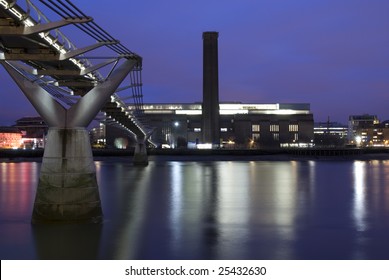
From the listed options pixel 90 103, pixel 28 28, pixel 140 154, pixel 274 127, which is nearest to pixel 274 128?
pixel 274 127

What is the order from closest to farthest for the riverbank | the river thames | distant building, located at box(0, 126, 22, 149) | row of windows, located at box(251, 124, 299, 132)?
the river thames → the riverbank → row of windows, located at box(251, 124, 299, 132) → distant building, located at box(0, 126, 22, 149)

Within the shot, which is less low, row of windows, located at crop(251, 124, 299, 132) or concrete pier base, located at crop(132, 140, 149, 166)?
row of windows, located at crop(251, 124, 299, 132)

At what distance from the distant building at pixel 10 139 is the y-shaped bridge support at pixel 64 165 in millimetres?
171794

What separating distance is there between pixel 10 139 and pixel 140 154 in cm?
12128

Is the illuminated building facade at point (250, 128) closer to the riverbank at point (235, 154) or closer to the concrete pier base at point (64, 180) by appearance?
the riverbank at point (235, 154)

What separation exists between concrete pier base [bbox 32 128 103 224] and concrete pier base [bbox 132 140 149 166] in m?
62.4

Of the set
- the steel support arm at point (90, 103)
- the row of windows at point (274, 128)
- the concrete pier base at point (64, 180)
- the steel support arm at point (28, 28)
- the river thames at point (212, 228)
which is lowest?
the river thames at point (212, 228)

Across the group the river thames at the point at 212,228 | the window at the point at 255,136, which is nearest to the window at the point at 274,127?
the window at the point at 255,136

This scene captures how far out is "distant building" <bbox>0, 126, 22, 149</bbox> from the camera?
611 ft

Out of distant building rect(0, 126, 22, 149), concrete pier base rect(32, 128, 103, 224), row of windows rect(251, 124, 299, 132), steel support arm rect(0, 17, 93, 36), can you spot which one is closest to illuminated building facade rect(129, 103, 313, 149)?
row of windows rect(251, 124, 299, 132)

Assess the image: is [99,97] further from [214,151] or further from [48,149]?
[214,151]

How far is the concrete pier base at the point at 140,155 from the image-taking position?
277 feet

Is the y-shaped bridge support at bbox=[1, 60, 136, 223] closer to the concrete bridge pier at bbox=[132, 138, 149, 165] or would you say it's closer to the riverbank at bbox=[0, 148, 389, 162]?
the concrete bridge pier at bbox=[132, 138, 149, 165]

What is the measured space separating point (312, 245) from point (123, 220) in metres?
10.2
